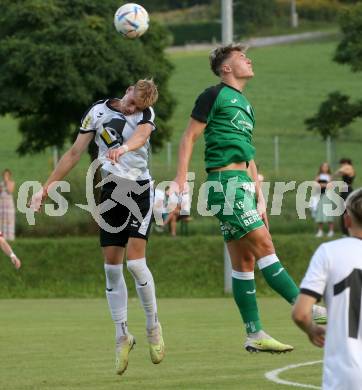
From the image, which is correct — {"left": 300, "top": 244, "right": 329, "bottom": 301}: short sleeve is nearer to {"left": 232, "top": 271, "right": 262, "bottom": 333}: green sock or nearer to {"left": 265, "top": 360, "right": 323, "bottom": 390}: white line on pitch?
{"left": 265, "top": 360, "right": 323, "bottom": 390}: white line on pitch

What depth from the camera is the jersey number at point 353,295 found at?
6.83 m

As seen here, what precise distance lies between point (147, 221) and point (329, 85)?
68428 millimetres

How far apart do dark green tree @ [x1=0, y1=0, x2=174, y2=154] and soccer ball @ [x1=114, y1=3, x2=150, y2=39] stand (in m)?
17.8

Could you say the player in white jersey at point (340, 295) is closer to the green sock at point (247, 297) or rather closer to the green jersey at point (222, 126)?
the green jersey at point (222, 126)

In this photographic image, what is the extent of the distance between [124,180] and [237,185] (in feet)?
3.80

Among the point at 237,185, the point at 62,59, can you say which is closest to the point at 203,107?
A: the point at 237,185

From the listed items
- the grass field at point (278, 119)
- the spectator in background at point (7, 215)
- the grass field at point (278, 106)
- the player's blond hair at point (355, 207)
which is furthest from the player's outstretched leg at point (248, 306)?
the grass field at point (278, 106)

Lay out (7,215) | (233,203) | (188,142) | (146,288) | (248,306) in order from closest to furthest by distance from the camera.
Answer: (188,142), (233,203), (248,306), (146,288), (7,215)

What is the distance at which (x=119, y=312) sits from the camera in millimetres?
11883

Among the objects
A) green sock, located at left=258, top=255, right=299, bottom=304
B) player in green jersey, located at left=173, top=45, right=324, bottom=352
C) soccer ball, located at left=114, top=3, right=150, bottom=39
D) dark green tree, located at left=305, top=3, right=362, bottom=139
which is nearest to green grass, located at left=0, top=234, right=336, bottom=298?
dark green tree, located at left=305, top=3, right=362, bottom=139

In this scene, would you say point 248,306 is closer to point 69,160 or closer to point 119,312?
point 119,312

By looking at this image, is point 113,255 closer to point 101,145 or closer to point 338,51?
point 101,145

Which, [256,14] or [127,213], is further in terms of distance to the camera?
[256,14]

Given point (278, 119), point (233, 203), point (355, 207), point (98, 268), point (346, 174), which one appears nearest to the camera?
point (355, 207)
